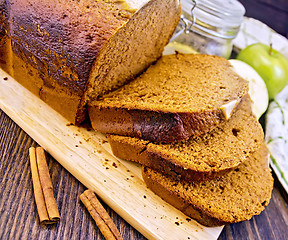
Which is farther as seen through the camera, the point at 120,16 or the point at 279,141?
the point at 279,141

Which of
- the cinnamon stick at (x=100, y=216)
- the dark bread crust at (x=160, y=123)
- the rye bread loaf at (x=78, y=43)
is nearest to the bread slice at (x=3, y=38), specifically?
the rye bread loaf at (x=78, y=43)

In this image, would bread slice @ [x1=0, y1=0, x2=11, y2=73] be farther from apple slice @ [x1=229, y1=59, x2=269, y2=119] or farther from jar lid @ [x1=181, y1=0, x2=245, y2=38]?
apple slice @ [x1=229, y1=59, x2=269, y2=119]

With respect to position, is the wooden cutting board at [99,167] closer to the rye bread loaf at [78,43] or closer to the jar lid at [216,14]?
the rye bread loaf at [78,43]

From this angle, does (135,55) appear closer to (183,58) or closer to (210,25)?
(183,58)

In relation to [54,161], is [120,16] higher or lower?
higher

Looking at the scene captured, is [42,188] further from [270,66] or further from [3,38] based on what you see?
[270,66]

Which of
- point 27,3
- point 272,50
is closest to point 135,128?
point 27,3
